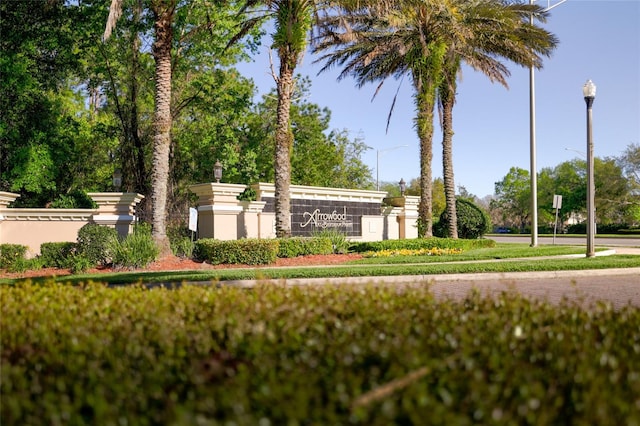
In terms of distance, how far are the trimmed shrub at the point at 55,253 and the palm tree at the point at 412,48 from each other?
1413cm

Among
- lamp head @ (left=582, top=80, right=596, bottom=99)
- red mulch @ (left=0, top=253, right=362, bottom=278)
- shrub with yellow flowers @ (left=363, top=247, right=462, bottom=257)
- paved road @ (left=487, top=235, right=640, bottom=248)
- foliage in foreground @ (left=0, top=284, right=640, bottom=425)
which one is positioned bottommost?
paved road @ (left=487, top=235, right=640, bottom=248)

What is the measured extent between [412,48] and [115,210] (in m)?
15.3

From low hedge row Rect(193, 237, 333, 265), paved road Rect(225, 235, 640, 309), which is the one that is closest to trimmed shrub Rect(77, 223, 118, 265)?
low hedge row Rect(193, 237, 333, 265)

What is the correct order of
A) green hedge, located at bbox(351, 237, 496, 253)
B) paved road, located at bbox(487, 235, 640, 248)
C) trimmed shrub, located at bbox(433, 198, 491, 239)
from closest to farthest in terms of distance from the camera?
1. green hedge, located at bbox(351, 237, 496, 253)
2. trimmed shrub, located at bbox(433, 198, 491, 239)
3. paved road, located at bbox(487, 235, 640, 248)

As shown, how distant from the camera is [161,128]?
19016 mm

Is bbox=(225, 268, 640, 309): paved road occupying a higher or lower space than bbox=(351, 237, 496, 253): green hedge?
lower

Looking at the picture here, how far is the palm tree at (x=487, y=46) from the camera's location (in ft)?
83.1

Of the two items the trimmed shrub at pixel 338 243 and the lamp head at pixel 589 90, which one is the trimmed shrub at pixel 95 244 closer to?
the trimmed shrub at pixel 338 243

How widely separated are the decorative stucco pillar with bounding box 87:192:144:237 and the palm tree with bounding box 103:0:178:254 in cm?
167

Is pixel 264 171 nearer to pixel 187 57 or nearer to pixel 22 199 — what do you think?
pixel 187 57

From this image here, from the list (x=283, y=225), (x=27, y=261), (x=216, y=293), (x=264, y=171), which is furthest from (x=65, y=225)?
(x=216, y=293)

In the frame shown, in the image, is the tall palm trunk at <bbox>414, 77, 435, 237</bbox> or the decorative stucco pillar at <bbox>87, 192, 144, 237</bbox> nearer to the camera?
the decorative stucco pillar at <bbox>87, 192, 144, 237</bbox>

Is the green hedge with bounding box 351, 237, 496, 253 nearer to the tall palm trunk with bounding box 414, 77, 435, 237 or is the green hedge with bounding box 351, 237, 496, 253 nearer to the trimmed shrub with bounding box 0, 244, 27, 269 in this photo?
the tall palm trunk with bounding box 414, 77, 435, 237

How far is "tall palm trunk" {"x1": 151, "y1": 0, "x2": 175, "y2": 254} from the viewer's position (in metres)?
18.7
